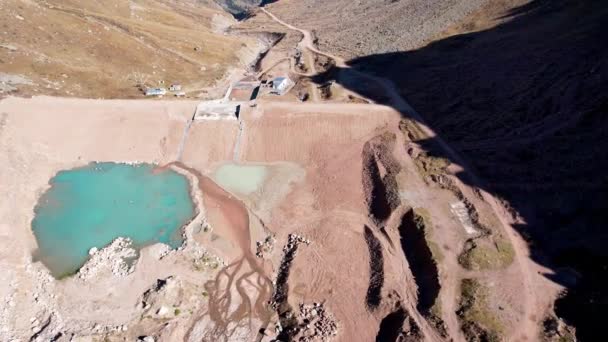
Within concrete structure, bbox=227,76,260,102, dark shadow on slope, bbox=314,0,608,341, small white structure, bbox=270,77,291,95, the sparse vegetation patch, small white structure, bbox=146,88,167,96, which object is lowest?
small white structure, bbox=146,88,167,96

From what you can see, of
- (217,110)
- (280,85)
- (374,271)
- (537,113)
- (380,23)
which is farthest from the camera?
(380,23)

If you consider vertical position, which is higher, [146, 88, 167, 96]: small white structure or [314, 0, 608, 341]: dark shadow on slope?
[314, 0, 608, 341]: dark shadow on slope

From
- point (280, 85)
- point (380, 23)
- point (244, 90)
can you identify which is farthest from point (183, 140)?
point (380, 23)

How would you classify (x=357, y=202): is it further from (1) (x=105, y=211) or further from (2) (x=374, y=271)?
(1) (x=105, y=211)

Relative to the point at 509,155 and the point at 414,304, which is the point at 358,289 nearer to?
the point at 414,304

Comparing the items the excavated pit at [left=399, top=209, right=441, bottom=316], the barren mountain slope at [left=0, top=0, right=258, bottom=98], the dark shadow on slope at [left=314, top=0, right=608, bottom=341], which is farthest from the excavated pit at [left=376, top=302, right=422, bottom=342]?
the barren mountain slope at [left=0, top=0, right=258, bottom=98]

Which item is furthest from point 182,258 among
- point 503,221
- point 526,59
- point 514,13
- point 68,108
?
point 514,13

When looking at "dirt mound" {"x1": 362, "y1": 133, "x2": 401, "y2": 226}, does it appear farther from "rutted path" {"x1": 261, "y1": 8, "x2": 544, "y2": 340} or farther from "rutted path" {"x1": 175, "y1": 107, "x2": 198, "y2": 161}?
"rutted path" {"x1": 175, "y1": 107, "x2": 198, "y2": 161}
